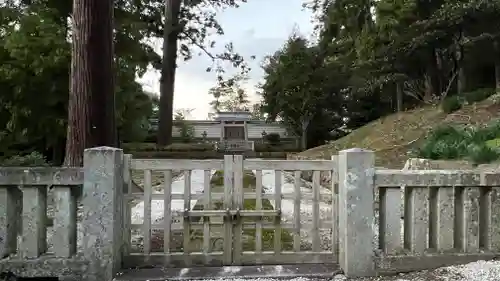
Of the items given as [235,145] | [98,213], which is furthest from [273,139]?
[98,213]

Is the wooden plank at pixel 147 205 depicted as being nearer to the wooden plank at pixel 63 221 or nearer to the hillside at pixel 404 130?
the wooden plank at pixel 63 221

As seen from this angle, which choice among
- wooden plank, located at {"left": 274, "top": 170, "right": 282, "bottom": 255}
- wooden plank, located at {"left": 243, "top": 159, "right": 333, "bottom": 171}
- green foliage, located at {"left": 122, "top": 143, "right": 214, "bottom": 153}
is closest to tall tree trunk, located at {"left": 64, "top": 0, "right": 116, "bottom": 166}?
wooden plank, located at {"left": 243, "top": 159, "right": 333, "bottom": 171}

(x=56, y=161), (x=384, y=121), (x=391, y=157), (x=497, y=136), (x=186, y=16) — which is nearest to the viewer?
(x=497, y=136)

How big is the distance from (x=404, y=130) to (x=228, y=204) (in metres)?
10.7

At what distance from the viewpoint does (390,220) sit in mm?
3701

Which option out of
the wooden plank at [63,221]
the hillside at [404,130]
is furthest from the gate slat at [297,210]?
the hillside at [404,130]

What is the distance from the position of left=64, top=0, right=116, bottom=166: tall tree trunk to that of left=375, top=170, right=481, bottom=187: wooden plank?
3.84 m

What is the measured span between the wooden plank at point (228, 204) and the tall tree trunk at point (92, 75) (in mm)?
2847

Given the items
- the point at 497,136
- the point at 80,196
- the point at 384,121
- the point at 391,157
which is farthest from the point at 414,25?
the point at 80,196

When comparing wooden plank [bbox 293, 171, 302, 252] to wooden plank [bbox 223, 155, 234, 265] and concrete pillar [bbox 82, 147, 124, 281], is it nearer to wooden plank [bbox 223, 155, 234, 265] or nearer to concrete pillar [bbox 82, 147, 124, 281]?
wooden plank [bbox 223, 155, 234, 265]

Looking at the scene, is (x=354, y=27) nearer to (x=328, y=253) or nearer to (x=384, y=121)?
(x=384, y=121)

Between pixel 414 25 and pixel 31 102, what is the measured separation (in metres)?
11.3

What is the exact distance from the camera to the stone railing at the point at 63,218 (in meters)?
3.46

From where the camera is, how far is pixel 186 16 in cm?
2169
